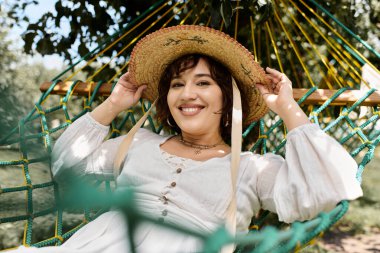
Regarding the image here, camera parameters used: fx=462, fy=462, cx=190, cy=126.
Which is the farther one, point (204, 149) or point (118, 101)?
point (118, 101)

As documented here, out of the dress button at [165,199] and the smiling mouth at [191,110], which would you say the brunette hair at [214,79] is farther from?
the dress button at [165,199]

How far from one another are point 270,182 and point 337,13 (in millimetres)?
1711

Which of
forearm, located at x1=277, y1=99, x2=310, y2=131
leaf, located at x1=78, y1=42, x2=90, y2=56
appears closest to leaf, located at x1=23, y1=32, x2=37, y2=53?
leaf, located at x1=78, y1=42, x2=90, y2=56

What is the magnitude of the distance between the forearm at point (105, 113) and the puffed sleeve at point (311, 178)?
2.36 ft

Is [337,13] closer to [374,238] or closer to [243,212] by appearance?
[243,212]

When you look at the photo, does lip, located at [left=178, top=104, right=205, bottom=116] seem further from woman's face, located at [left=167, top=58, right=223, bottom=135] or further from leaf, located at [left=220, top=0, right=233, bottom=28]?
leaf, located at [left=220, top=0, right=233, bottom=28]

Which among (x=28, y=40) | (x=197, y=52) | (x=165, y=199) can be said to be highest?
(x=28, y=40)

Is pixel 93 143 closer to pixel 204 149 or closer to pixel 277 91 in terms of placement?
pixel 204 149

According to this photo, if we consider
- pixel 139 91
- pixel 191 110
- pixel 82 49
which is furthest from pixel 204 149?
pixel 82 49

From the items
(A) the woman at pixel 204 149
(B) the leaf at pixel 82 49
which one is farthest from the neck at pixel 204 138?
(B) the leaf at pixel 82 49

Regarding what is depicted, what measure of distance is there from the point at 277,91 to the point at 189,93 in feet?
1.13

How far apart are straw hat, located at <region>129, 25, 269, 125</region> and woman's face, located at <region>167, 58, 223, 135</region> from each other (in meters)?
0.08

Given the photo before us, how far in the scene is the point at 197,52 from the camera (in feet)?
5.90

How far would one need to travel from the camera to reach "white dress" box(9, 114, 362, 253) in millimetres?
1346
